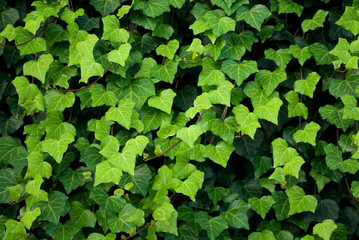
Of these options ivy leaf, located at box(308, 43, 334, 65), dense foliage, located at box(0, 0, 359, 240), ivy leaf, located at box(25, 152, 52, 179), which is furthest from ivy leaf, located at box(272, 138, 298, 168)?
ivy leaf, located at box(25, 152, 52, 179)

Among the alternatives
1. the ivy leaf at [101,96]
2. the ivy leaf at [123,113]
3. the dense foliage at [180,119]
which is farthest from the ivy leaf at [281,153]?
the ivy leaf at [101,96]

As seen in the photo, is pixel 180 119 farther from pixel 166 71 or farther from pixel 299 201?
pixel 299 201

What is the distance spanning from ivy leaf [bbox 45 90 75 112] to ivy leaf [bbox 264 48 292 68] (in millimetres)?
1023

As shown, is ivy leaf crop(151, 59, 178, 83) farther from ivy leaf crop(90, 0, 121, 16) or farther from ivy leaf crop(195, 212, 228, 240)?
ivy leaf crop(195, 212, 228, 240)

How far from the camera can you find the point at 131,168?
1.84 meters

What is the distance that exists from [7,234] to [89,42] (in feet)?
3.33

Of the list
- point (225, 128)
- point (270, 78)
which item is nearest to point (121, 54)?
point (225, 128)

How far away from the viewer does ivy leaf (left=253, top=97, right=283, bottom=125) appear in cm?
190

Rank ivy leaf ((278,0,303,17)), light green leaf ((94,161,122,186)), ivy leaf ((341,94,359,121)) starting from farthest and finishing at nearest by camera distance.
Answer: ivy leaf ((278,0,303,17)), ivy leaf ((341,94,359,121)), light green leaf ((94,161,122,186))

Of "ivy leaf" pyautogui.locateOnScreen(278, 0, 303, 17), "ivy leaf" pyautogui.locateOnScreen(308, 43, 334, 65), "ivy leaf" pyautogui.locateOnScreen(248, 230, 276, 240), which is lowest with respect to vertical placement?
"ivy leaf" pyautogui.locateOnScreen(248, 230, 276, 240)

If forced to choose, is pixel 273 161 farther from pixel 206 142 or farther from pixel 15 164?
pixel 15 164

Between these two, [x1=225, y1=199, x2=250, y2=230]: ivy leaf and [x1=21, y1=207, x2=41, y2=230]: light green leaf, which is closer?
[x1=21, y1=207, x2=41, y2=230]: light green leaf

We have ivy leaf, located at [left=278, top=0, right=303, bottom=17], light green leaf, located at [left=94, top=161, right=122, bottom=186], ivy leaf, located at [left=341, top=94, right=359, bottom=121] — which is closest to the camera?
light green leaf, located at [left=94, top=161, right=122, bottom=186]

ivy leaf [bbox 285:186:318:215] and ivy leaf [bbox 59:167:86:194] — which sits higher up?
ivy leaf [bbox 285:186:318:215]
